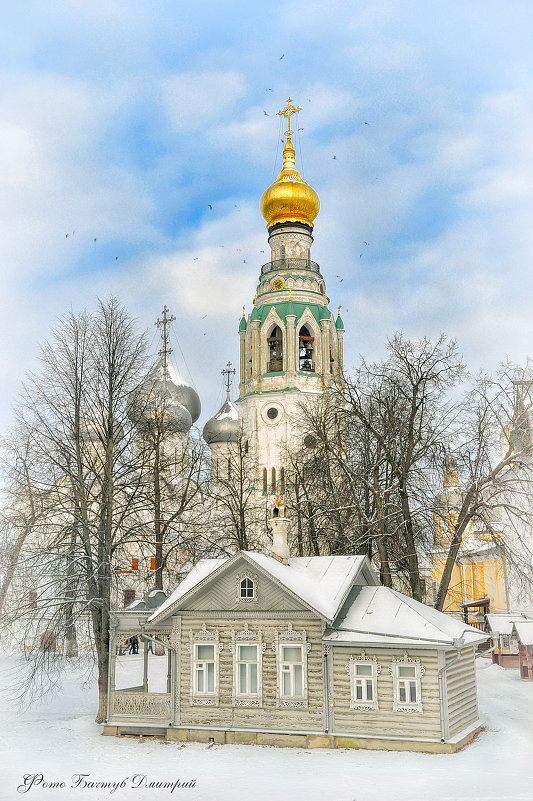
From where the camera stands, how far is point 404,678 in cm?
1672

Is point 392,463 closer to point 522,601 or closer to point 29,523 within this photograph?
point 29,523

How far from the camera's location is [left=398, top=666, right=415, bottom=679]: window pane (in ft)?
55.0

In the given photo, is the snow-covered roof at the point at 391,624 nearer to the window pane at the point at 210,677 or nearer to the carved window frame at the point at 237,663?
the carved window frame at the point at 237,663

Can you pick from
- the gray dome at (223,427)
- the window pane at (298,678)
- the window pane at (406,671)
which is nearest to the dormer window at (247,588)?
the window pane at (298,678)

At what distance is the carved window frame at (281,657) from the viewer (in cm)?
1734

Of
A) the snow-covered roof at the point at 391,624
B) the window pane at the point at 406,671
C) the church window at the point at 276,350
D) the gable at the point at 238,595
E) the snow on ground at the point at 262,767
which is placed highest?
the church window at the point at 276,350

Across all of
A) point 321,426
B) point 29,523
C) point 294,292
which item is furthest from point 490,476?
point 294,292

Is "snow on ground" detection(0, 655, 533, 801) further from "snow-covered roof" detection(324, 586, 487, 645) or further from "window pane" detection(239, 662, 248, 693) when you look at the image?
"snow-covered roof" detection(324, 586, 487, 645)

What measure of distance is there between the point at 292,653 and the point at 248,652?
104 cm

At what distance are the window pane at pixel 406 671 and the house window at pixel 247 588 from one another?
3573 mm

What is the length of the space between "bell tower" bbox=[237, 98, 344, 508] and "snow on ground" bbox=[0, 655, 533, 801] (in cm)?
3245

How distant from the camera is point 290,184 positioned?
194ft

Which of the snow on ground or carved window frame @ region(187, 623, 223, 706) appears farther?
carved window frame @ region(187, 623, 223, 706)

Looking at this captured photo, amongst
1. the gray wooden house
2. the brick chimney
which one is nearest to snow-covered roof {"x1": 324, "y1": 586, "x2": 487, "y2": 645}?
the gray wooden house
